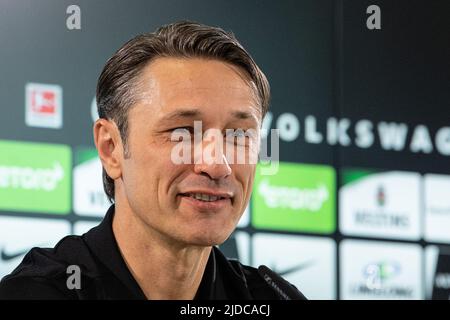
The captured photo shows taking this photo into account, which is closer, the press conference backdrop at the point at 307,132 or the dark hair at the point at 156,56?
the dark hair at the point at 156,56

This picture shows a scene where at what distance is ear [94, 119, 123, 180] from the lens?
1.33 m

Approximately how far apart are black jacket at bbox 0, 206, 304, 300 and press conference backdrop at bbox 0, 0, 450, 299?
0.96 metres

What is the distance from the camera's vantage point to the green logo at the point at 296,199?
8.21 ft

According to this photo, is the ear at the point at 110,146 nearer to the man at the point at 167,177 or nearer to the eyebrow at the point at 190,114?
the man at the point at 167,177

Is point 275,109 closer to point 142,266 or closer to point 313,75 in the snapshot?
point 313,75

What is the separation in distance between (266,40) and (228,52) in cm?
129

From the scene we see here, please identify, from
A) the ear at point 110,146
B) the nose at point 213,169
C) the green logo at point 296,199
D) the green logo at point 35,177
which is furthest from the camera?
the green logo at point 296,199

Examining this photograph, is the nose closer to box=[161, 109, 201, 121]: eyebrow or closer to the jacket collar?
box=[161, 109, 201, 121]: eyebrow

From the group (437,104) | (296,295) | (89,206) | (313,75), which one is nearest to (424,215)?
(437,104)

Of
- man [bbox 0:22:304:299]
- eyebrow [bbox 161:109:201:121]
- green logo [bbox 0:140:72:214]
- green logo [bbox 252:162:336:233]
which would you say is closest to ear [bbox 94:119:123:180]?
man [bbox 0:22:304:299]

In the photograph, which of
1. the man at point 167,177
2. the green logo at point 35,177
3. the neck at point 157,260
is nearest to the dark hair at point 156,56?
Answer: the man at point 167,177

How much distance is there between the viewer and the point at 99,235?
1.33m

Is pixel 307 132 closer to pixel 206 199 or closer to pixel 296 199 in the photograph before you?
pixel 296 199

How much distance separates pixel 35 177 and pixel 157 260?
1062 mm
